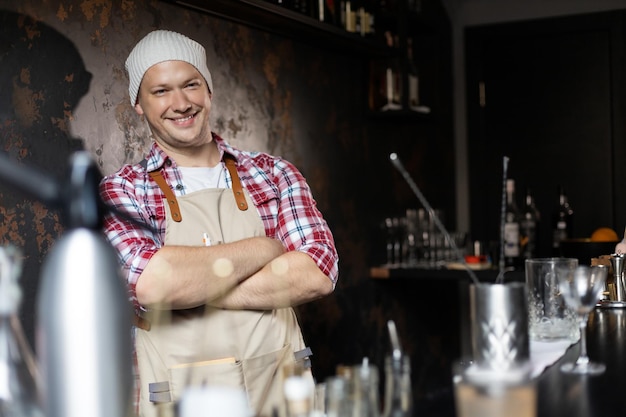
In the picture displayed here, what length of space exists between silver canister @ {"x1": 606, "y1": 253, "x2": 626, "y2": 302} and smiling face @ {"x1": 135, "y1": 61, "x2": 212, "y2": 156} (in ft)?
3.77

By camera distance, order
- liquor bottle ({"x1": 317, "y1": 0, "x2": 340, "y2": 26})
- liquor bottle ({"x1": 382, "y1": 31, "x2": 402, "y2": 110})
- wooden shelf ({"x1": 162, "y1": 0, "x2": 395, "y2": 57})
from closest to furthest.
Result: wooden shelf ({"x1": 162, "y1": 0, "x2": 395, "y2": 57}), liquor bottle ({"x1": 317, "y1": 0, "x2": 340, "y2": 26}), liquor bottle ({"x1": 382, "y1": 31, "x2": 402, "y2": 110})

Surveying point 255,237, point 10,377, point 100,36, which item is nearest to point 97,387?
point 10,377

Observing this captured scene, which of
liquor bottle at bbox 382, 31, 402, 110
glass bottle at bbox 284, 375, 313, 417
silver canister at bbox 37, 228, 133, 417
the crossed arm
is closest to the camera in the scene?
silver canister at bbox 37, 228, 133, 417

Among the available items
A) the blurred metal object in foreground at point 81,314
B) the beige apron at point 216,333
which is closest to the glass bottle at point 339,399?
the blurred metal object in foreground at point 81,314

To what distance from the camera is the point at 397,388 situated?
976 mm

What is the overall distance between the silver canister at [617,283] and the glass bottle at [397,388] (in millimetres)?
1336

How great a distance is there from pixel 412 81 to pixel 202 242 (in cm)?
256

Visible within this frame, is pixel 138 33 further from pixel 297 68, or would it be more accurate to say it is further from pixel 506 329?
pixel 506 329

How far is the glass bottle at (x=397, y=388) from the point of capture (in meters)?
0.97

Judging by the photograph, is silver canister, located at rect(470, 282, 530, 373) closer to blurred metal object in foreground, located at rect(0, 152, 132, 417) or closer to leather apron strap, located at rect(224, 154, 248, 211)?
blurred metal object in foreground, located at rect(0, 152, 132, 417)

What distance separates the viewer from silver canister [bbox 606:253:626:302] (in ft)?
7.06

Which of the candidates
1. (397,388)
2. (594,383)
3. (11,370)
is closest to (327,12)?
(594,383)

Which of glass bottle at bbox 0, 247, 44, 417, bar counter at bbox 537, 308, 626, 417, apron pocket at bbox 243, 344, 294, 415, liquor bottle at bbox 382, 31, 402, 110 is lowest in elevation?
apron pocket at bbox 243, 344, 294, 415

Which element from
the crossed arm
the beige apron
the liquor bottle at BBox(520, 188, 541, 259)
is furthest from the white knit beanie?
the liquor bottle at BBox(520, 188, 541, 259)
